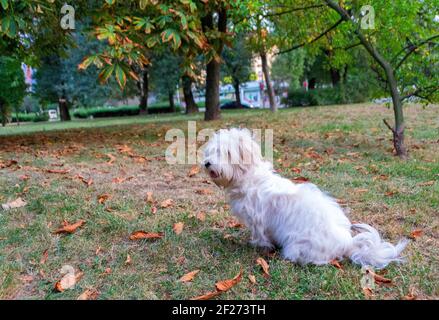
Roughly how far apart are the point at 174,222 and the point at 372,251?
77.6 inches

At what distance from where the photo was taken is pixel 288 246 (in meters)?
3.20

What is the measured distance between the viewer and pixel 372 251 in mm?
3057

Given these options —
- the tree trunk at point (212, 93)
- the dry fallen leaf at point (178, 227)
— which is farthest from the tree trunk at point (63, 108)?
the dry fallen leaf at point (178, 227)

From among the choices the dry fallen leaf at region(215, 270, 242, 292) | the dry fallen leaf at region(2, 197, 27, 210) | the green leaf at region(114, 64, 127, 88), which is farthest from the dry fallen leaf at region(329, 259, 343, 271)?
the green leaf at region(114, 64, 127, 88)

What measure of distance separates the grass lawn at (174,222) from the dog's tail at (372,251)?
0.08m

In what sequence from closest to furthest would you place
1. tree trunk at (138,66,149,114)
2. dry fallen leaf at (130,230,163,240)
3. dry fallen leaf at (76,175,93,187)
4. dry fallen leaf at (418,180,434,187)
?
dry fallen leaf at (130,230,163,240) → dry fallen leaf at (418,180,434,187) → dry fallen leaf at (76,175,93,187) → tree trunk at (138,66,149,114)

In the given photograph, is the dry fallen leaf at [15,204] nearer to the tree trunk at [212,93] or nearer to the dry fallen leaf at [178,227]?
the dry fallen leaf at [178,227]

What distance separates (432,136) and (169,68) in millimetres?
25845

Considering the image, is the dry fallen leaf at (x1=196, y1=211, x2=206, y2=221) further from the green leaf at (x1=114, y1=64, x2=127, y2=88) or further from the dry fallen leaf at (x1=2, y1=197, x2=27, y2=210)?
the green leaf at (x1=114, y1=64, x2=127, y2=88)

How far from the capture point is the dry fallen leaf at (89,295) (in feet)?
8.92

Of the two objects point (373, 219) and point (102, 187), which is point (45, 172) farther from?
point (373, 219)

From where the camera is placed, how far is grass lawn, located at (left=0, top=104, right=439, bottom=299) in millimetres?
2852

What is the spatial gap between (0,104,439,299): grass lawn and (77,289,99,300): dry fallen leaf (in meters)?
0.03
